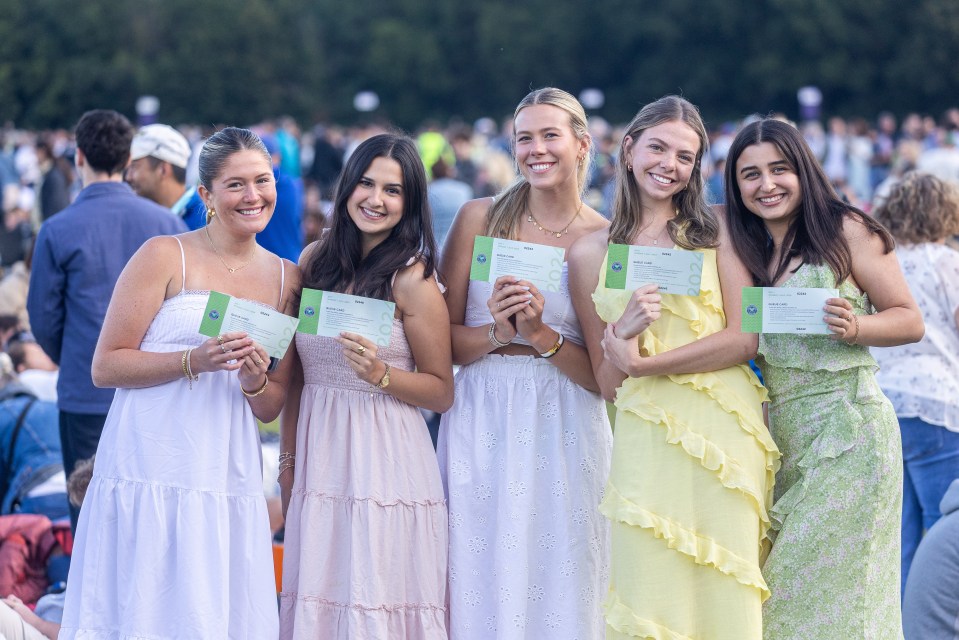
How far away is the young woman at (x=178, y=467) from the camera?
12.2ft

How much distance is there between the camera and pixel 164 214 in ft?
18.1

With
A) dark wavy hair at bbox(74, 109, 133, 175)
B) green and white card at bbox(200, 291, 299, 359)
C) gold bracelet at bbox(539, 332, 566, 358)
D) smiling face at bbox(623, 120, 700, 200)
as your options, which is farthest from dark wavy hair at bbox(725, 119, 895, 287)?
dark wavy hair at bbox(74, 109, 133, 175)

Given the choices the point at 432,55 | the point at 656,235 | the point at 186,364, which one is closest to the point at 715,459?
the point at 656,235

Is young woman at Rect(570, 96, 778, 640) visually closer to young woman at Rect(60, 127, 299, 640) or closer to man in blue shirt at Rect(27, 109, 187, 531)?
young woman at Rect(60, 127, 299, 640)

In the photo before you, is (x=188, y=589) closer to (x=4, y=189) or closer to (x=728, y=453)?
(x=728, y=453)

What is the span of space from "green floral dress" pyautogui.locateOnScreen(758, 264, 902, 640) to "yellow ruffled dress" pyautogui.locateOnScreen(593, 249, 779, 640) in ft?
0.29

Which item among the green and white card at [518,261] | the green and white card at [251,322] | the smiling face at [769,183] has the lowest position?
the green and white card at [251,322]

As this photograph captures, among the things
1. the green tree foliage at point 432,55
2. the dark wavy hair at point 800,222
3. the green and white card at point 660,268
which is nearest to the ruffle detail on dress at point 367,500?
the green and white card at point 660,268

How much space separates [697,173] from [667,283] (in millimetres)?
506

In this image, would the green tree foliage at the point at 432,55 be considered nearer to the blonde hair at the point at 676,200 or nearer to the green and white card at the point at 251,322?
the blonde hair at the point at 676,200

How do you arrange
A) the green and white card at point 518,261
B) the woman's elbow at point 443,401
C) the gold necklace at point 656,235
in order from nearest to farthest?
1. the green and white card at point 518,261
2. the gold necklace at point 656,235
3. the woman's elbow at point 443,401

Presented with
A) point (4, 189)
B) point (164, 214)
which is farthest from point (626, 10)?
point (164, 214)

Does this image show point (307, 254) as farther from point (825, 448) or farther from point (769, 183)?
point (825, 448)

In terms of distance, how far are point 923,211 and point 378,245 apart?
2755 millimetres
